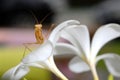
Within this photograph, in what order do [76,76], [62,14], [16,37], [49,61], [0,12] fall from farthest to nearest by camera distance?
[62,14] → [0,12] → [16,37] → [76,76] → [49,61]

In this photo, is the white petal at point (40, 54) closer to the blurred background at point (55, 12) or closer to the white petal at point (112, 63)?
the white petal at point (112, 63)

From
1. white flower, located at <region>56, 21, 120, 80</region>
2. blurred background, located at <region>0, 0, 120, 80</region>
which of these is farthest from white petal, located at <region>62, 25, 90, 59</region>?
blurred background, located at <region>0, 0, 120, 80</region>

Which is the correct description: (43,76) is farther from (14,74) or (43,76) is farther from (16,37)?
(16,37)

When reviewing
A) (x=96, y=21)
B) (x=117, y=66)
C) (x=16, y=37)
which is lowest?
(x=96, y=21)

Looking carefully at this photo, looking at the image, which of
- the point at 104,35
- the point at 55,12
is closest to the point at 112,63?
the point at 104,35

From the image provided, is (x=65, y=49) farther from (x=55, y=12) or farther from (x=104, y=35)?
(x=55, y=12)

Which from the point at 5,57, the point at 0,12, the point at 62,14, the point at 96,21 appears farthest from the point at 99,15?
the point at 5,57
